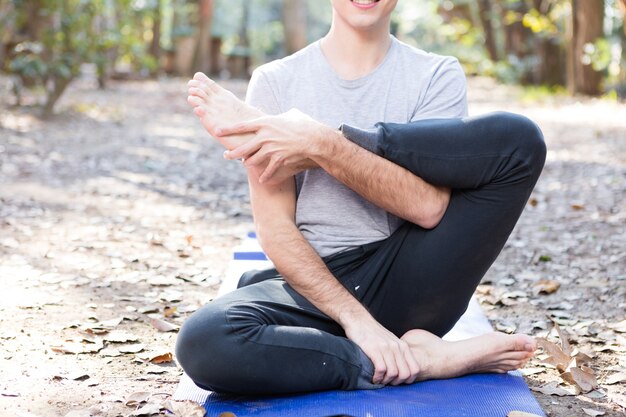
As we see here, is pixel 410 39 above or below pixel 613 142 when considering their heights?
below

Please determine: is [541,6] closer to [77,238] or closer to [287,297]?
[77,238]

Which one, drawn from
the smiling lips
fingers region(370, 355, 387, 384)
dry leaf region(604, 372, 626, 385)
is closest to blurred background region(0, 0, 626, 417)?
dry leaf region(604, 372, 626, 385)

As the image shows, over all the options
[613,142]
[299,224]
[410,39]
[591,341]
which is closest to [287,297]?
[299,224]

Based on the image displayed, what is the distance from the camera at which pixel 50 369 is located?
2.60 metres

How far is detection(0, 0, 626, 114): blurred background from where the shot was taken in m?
9.34

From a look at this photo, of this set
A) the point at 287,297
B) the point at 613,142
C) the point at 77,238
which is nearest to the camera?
the point at 287,297

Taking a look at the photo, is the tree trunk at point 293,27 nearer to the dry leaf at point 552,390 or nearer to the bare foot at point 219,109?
the bare foot at point 219,109

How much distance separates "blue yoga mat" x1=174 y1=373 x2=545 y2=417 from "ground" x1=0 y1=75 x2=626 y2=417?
0.15 metres

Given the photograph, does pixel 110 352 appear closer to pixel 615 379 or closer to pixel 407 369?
pixel 407 369

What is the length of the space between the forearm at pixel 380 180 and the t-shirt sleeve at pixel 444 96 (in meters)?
0.26

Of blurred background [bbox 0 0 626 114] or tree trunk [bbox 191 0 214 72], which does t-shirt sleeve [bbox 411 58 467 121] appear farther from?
tree trunk [bbox 191 0 214 72]

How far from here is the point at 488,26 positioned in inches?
722

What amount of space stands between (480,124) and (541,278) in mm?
1773

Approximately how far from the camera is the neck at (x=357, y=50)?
2.56m
